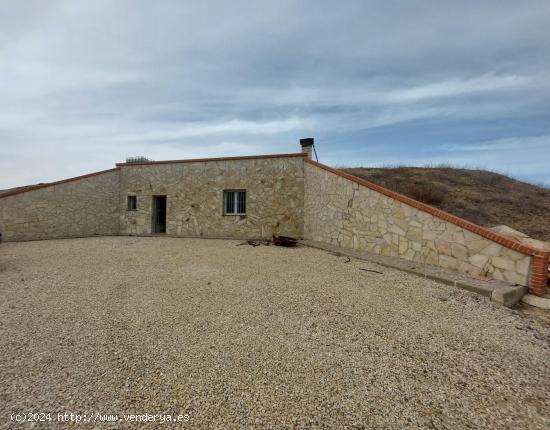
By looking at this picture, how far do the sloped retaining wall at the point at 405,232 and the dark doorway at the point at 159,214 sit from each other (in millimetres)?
8279

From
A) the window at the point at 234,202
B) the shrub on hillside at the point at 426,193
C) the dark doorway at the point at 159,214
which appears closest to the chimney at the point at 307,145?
the window at the point at 234,202

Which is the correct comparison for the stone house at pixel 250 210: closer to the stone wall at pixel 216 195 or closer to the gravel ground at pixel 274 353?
the stone wall at pixel 216 195

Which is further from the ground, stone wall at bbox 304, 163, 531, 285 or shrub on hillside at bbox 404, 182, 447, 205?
shrub on hillside at bbox 404, 182, 447, 205

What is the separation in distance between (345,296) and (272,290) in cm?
134

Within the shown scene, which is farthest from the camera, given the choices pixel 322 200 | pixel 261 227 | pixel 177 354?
pixel 261 227

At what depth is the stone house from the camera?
606 centimetres

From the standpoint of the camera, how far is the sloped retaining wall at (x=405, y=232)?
15.6 ft

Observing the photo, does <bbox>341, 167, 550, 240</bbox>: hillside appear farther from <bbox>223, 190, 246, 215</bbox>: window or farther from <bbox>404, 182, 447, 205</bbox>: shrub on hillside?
<bbox>223, 190, 246, 215</bbox>: window

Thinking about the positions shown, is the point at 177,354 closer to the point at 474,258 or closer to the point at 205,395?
the point at 205,395

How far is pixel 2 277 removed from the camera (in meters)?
5.53

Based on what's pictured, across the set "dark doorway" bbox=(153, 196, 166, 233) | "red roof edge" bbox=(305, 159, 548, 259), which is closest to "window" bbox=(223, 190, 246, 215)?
"dark doorway" bbox=(153, 196, 166, 233)

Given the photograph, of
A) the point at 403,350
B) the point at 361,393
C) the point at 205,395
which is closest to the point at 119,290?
the point at 205,395

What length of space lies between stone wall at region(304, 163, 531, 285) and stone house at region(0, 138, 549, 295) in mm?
22

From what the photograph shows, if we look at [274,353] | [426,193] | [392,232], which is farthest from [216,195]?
[426,193]
